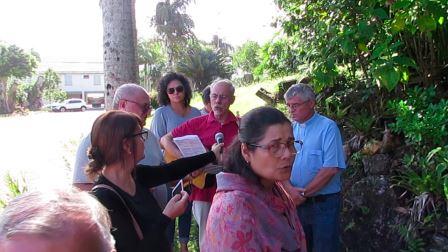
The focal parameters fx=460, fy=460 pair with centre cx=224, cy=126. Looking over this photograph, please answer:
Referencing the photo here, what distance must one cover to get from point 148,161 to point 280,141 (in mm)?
1536

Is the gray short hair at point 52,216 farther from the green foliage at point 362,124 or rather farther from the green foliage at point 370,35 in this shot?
the green foliage at point 362,124

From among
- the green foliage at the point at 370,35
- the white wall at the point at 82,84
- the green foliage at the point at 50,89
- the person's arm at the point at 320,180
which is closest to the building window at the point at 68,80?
the white wall at the point at 82,84

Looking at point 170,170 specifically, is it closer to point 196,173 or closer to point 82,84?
point 196,173

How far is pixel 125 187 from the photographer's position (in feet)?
8.09

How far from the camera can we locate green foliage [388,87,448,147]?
485cm

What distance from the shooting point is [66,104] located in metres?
53.5

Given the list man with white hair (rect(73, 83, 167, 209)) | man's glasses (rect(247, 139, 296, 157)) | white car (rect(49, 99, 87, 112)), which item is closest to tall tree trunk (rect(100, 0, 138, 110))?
man with white hair (rect(73, 83, 167, 209))

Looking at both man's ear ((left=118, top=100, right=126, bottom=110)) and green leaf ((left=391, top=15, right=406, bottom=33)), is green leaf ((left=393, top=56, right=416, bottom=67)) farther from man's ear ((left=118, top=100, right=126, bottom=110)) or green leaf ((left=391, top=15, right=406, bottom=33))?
man's ear ((left=118, top=100, right=126, bottom=110))

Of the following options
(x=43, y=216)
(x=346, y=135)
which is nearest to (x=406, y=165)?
(x=346, y=135)

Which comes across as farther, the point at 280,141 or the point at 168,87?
the point at 168,87

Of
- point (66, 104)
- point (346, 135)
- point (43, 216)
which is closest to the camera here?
point (43, 216)

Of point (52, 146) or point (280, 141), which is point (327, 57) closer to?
point (280, 141)

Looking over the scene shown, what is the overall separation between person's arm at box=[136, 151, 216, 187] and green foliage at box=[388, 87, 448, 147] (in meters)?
2.67

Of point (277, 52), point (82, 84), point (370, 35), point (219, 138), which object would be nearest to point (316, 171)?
point (219, 138)
